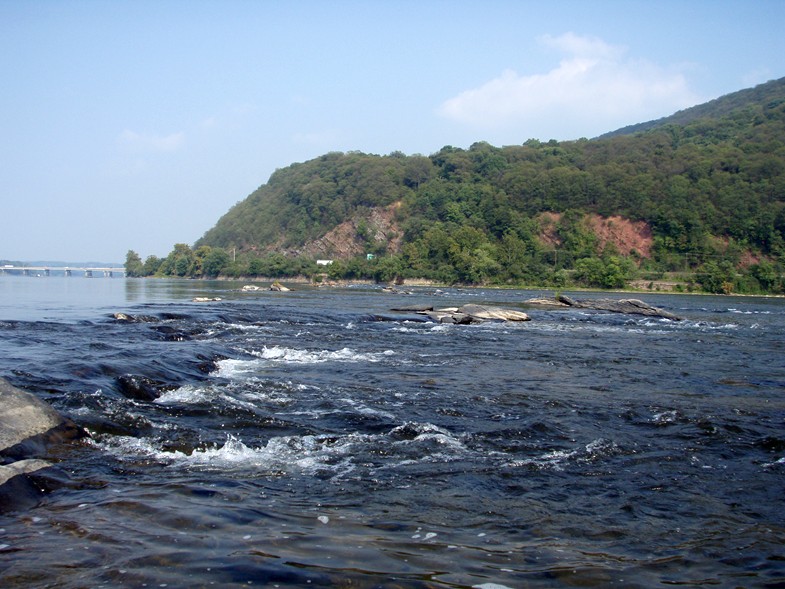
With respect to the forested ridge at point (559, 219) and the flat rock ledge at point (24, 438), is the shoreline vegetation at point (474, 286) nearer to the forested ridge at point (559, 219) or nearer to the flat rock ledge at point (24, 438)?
the forested ridge at point (559, 219)

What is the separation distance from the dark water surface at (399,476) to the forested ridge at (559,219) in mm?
97671

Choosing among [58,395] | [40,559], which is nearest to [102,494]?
[40,559]

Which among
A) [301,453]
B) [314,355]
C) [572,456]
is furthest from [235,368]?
[572,456]

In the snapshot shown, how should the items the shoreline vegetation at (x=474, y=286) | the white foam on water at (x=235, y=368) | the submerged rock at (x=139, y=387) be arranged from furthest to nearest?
the shoreline vegetation at (x=474, y=286) < the white foam on water at (x=235, y=368) < the submerged rock at (x=139, y=387)

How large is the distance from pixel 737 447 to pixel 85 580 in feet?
33.5

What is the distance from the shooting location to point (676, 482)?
874 centimetres

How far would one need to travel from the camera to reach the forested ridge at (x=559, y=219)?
120 metres

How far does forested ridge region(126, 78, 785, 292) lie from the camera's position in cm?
12000

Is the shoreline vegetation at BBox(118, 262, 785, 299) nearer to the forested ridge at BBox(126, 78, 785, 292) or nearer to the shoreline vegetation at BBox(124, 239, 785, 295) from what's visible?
the shoreline vegetation at BBox(124, 239, 785, 295)

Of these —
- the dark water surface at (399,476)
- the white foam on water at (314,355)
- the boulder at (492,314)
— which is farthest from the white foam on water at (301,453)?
the boulder at (492,314)

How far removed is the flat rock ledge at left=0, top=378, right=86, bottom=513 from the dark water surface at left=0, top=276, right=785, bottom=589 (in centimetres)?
33

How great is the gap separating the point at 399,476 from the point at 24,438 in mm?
5411

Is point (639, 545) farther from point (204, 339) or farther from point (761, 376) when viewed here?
point (204, 339)

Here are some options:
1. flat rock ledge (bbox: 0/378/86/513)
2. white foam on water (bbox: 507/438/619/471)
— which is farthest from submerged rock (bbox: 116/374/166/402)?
white foam on water (bbox: 507/438/619/471)
